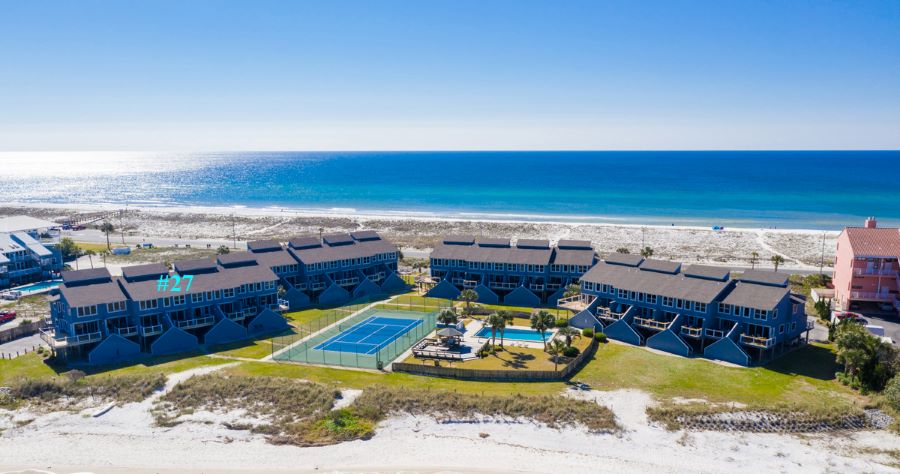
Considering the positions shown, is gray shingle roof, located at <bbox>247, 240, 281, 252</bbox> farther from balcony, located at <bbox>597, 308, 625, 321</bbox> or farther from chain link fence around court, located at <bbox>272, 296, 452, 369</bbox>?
balcony, located at <bbox>597, 308, 625, 321</bbox>

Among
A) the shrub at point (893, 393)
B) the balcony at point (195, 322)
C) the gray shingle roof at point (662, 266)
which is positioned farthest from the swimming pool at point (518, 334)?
→ the shrub at point (893, 393)

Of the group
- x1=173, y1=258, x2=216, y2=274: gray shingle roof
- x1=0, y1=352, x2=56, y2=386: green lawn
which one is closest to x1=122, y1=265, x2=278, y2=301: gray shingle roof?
x1=173, y1=258, x2=216, y2=274: gray shingle roof

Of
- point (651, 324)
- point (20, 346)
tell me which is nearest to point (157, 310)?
point (20, 346)

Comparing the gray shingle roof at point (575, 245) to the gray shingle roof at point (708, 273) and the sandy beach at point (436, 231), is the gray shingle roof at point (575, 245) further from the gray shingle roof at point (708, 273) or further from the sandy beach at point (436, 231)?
the sandy beach at point (436, 231)

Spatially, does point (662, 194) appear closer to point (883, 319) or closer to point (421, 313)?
point (883, 319)

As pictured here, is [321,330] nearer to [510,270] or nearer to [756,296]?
[510,270]
